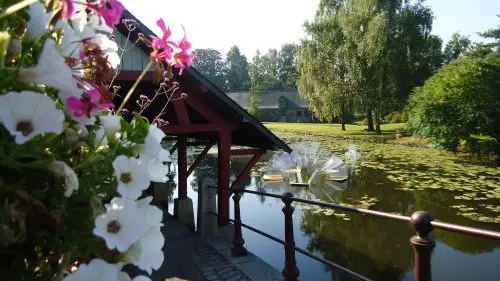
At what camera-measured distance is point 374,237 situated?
34.5 ft

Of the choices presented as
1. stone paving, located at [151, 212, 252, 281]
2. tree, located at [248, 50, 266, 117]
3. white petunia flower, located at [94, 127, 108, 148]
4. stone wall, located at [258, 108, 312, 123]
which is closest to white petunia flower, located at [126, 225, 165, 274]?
white petunia flower, located at [94, 127, 108, 148]

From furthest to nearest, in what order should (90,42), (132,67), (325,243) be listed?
(325,243), (132,67), (90,42)

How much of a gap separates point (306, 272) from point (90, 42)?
8392 millimetres

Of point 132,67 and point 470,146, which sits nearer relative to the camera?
point 132,67

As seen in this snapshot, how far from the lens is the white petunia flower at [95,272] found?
81 cm

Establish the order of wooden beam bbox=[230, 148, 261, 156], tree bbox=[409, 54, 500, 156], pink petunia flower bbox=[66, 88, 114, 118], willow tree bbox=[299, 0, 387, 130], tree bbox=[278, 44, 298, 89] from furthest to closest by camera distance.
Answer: tree bbox=[278, 44, 298, 89] → willow tree bbox=[299, 0, 387, 130] → tree bbox=[409, 54, 500, 156] → wooden beam bbox=[230, 148, 261, 156] → pink petunia flower bbox=[66, 88, 114, 118]

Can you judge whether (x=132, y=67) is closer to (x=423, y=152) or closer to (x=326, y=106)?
(x=423, y=152)

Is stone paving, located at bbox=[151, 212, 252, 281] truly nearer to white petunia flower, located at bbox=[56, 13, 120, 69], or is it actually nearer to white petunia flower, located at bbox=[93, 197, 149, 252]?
white petunia flower, located at bbox=[56, 13, 120, 69]

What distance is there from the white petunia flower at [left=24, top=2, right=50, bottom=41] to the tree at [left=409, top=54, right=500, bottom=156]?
23.3 meters

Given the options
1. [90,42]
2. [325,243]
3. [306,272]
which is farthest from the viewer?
[325,243]

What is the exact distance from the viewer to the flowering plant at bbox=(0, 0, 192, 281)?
2.54 feet

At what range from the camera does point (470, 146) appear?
2136 cm

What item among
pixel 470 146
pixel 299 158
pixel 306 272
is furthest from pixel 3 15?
pixel 470 146

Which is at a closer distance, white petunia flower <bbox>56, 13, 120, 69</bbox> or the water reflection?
white petunia flower <bbox>56, 13, 120, 69</bbox>
